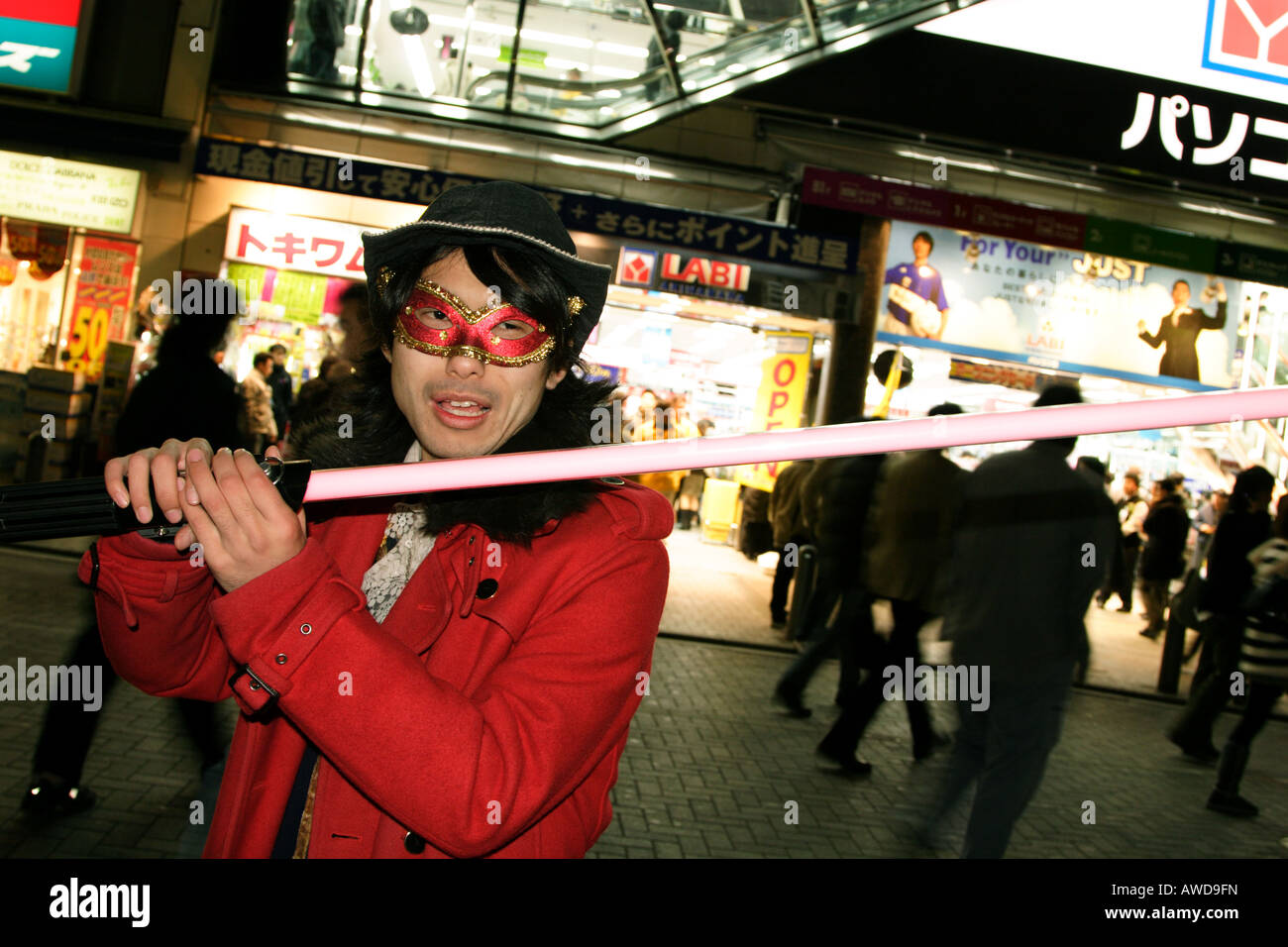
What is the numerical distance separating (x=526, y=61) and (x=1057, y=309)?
266 inches

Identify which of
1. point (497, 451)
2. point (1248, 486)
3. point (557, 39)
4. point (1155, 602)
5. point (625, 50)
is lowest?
point (1155, 602)

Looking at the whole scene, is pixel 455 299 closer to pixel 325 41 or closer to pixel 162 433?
pixel 162 433

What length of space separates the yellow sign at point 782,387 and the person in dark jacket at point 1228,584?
5.00 metres

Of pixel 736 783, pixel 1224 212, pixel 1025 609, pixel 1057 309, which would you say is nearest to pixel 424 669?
pixel 1025 609

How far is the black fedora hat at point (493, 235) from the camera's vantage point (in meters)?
1.37

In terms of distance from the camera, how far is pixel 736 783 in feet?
17.1

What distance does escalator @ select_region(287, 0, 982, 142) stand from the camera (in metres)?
10.7

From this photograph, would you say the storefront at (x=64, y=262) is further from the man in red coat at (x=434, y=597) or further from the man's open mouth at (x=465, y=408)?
the man's open mouth at (x=465, y=408)

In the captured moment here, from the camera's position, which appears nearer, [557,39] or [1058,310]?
[557,39]

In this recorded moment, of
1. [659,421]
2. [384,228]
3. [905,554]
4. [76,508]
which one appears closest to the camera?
[76,508]

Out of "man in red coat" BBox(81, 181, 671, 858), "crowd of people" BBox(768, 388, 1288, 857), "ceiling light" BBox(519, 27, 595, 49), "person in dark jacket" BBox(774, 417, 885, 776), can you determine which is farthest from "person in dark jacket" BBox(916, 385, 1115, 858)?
"ceiling light" BBox(519, 27, 595, 49)

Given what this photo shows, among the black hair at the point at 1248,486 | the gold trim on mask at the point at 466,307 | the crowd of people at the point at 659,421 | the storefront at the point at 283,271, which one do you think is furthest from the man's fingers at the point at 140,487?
the storefront at the point at 283,271

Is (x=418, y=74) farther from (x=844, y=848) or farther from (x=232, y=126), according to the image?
(x=844, y=848)
